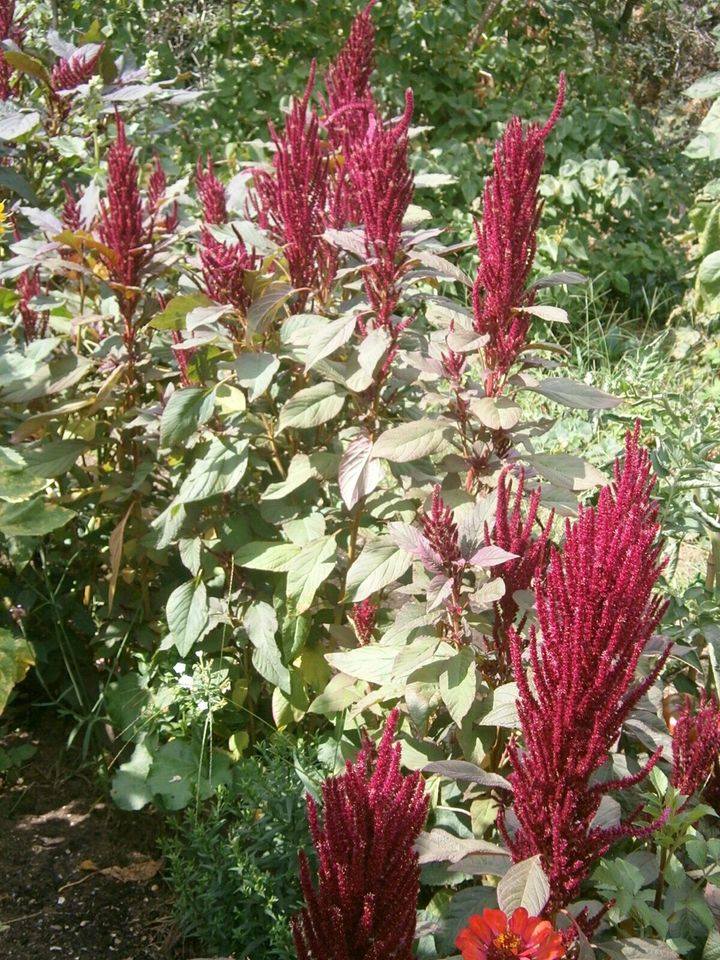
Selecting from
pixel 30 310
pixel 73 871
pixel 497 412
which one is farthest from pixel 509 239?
pixel 73 871

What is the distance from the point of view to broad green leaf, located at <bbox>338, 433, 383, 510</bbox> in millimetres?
2334

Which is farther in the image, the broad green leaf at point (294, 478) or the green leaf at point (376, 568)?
the broad green leaf at point (294, 478)

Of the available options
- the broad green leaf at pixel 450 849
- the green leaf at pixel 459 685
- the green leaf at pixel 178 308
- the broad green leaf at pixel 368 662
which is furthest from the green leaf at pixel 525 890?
the green leaf at pixel 178 308

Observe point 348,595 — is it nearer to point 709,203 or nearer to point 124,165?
point 124,165

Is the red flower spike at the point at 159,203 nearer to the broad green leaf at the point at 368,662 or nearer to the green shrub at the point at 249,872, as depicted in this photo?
the broad green leaf at the point at 368,662

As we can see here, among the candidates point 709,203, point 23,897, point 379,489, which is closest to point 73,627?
point 23,897

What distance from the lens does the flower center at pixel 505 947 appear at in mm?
1544

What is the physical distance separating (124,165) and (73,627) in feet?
4.21

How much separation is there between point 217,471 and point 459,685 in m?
0.79

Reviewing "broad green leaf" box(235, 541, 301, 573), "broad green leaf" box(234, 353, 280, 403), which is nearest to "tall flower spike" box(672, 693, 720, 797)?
"broad green leaf" box(235, 541, 301, 573)

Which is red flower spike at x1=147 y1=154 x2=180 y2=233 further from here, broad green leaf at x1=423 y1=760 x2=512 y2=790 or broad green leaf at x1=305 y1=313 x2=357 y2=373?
broad green leaf at x1=423 y1=760 x2=512 y2=790

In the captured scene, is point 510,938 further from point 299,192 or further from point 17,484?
point 299,192

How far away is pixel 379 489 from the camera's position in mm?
2754

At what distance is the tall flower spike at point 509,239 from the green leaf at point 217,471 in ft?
2.00
